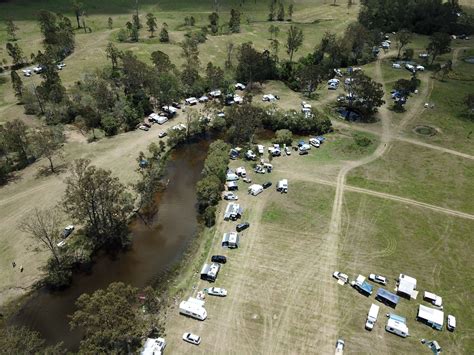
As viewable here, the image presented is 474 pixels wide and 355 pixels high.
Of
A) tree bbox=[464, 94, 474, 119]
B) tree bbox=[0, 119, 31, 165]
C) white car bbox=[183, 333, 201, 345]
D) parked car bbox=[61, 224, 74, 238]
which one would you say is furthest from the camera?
tree bbox=[464, 94, 474, 119]

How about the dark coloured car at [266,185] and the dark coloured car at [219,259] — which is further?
the dark coloured car at [266,185]

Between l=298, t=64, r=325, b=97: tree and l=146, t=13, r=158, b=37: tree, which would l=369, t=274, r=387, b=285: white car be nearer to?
l=298, t=64, r=325, b=97: tree

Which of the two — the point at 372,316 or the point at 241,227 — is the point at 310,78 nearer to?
the point at 241,227

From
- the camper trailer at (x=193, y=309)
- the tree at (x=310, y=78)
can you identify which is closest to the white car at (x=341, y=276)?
the camper trailer at (x=193, y=309)

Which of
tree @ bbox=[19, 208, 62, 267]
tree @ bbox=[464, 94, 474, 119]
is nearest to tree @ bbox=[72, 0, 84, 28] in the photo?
tree @ bbox=[19, 208, 62, 267]

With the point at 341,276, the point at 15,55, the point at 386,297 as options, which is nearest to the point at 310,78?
the point at 341,276

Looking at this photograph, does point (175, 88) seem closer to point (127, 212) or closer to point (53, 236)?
point (127, 212)

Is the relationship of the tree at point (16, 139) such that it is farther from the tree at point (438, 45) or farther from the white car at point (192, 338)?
the tree at point (438, 45)
